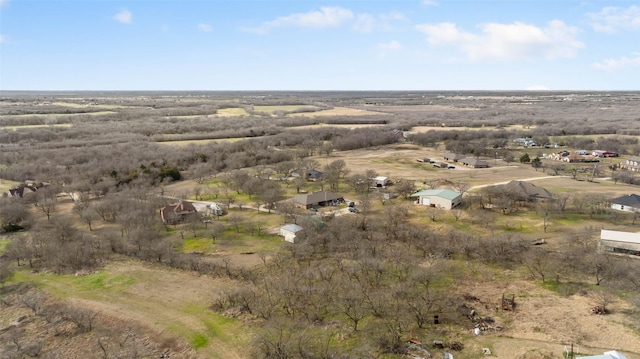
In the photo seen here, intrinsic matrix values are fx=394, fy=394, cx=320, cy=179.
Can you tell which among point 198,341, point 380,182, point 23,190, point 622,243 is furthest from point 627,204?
point 23,190

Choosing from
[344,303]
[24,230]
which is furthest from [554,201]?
[24,230]

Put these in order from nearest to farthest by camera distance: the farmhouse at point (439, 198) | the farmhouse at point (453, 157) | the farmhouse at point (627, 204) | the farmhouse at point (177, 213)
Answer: the farmhouse at point (177, 213)
the farmhouse at point (627, 204)
the farmhouse at point (439, 198)
the farmhouse at point (453, 157)

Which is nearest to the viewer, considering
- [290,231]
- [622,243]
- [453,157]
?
[622,243]

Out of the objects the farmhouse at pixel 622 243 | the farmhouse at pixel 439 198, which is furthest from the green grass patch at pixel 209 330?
the farmhouse at pixel 622 243

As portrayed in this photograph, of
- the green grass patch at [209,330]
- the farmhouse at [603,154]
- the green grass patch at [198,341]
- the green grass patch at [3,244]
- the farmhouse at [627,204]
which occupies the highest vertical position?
the farmhouse at [603,154]

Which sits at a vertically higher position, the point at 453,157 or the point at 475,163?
the point at 453,157

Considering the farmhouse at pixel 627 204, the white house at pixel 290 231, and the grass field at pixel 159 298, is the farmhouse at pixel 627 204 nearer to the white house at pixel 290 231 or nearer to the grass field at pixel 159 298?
the white house at pixel 290 231

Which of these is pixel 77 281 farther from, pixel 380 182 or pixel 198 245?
pixel 380 182
